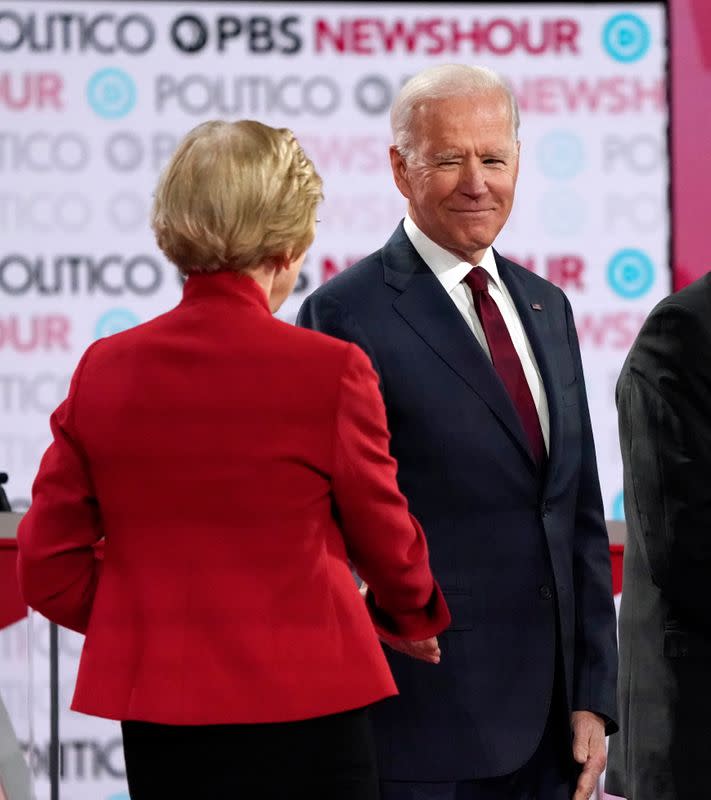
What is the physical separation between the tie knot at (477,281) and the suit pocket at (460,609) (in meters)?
0.46

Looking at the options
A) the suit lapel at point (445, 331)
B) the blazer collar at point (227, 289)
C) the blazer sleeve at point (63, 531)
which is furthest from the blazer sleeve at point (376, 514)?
the suit lapel at point (445, 331)

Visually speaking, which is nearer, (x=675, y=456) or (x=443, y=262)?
(x=675, y=456)

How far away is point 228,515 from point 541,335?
2.57 feet

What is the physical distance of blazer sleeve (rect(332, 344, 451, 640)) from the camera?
1.55m

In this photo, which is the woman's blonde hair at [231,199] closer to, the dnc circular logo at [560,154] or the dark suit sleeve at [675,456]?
the dark suit sleeve at [675,456]

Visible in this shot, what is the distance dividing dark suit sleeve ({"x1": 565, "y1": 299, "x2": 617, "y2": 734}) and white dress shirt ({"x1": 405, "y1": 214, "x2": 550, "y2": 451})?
8 centimetres

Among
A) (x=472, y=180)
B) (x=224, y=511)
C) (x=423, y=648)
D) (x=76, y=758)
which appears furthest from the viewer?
(x=76, y=758)

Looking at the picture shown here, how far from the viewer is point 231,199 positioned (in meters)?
1.57

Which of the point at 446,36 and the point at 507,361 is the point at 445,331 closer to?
the point at 507,361

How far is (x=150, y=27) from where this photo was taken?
5.12 meters

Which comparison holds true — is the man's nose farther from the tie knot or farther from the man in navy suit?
the tie knot

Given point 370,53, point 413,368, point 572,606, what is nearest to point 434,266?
point 413,368

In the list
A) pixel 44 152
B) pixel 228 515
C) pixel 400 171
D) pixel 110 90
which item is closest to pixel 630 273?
pixel 110 90

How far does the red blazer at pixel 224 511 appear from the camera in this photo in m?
1.53
